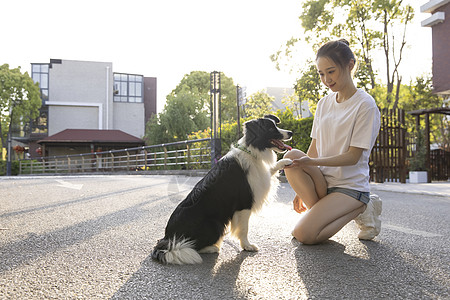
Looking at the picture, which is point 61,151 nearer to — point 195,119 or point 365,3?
point 195,119

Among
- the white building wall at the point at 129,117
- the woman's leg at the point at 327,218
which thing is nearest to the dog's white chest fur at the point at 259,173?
the woman's leg at the point at 327,218

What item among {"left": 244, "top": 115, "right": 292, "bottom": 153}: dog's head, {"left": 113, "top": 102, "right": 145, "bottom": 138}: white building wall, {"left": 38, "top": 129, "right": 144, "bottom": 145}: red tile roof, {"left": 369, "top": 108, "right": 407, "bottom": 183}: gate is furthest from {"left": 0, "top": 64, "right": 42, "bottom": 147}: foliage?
{"left": 244, "top": 115, "right": 292, "bottom": 153}: dog's head

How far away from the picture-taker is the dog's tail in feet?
7.88

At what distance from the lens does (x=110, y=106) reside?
3988cm

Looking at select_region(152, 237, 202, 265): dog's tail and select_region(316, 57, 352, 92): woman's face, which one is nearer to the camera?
select_region(152, 237, 202, 265): dog's tail

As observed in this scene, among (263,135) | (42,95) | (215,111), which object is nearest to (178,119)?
(42,95)

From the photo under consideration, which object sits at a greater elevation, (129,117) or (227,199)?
(129,117)

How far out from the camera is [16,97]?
36.7 meters

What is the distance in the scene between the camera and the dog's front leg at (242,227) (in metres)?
2.72

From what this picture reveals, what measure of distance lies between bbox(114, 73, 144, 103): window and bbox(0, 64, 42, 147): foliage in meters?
8.15

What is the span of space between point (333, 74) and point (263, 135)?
73 cm

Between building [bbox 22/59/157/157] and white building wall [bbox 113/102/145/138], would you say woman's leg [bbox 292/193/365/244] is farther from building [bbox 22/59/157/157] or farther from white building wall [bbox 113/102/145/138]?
white building wall [bbox 113/102/145/138]

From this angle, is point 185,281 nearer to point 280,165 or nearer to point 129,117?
point 280,165

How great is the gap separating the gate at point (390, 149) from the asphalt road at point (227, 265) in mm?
7649
